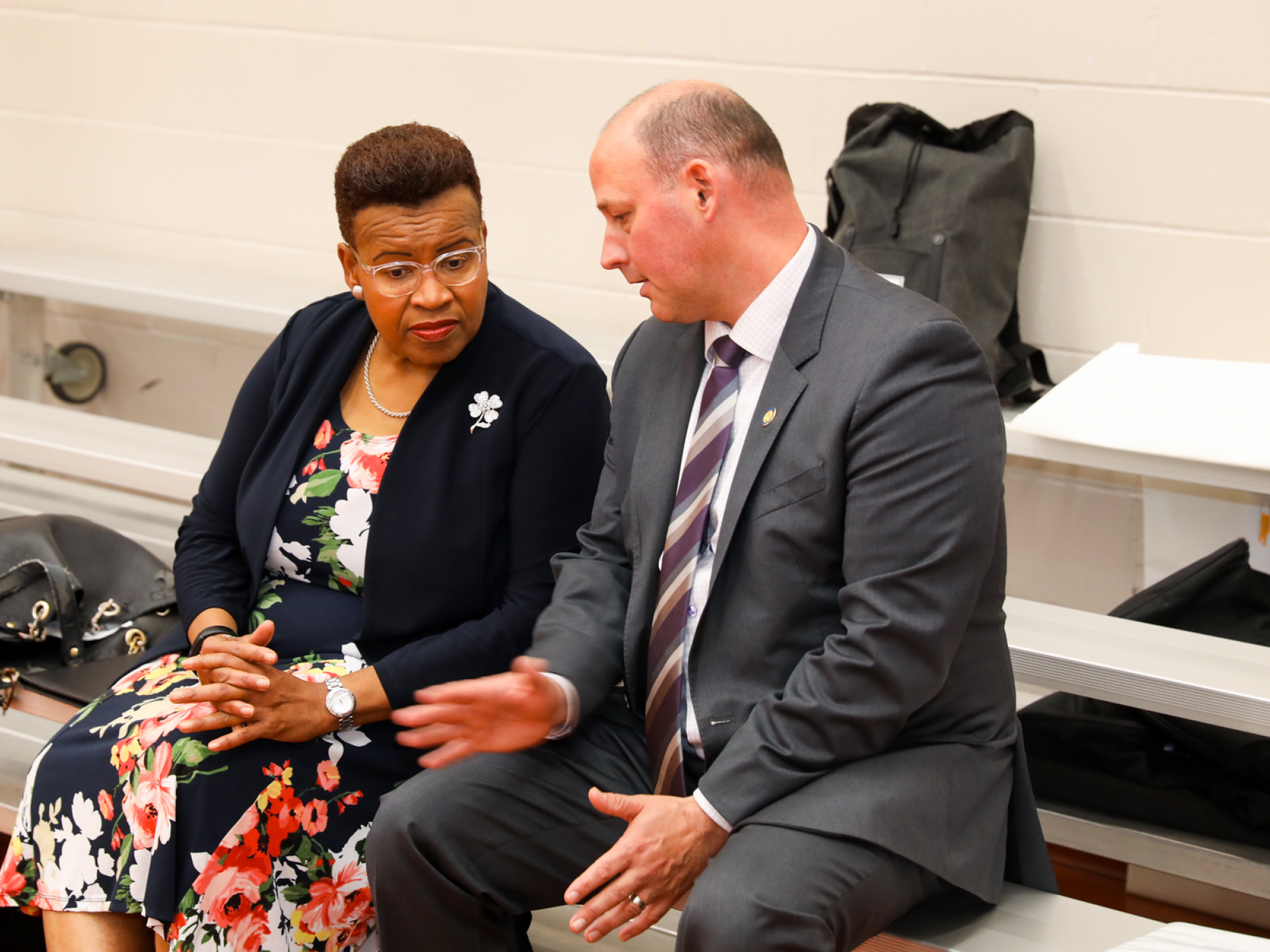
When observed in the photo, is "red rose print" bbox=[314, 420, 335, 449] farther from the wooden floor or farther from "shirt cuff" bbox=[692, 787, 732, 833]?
the wooden floor

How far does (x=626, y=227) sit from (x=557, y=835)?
0.69 m

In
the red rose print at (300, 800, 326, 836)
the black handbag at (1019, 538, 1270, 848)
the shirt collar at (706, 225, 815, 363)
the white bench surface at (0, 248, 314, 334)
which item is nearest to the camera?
the shirt collar at (706, 225, 815, 363)

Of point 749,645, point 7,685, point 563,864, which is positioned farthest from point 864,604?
point 7,685

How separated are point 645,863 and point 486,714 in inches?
9.2

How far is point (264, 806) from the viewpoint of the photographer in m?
1.42

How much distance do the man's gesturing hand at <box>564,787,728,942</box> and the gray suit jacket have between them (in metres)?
0.04

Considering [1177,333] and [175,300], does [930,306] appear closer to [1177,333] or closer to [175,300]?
[1177,333]

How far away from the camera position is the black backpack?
7.37 feet

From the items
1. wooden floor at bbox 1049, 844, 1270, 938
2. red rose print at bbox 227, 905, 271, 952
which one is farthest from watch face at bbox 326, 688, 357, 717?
wooden floor at bbox 1049, 844, 1270, 938

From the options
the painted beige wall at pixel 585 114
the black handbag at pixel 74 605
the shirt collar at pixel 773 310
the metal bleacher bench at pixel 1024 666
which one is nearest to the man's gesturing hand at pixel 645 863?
the metal bleacher bench at pixel 1024 666

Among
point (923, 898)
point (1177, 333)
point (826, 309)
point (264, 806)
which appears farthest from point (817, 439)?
point (1177, 333)

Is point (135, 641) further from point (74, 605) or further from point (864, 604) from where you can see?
point (864, 604)

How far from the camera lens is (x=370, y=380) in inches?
66.0

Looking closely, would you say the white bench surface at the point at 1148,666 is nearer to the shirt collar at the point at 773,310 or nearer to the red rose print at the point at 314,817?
the shirt collar at the point at 773,310
